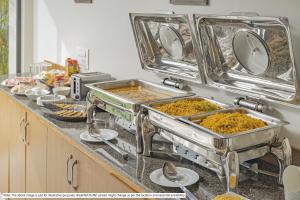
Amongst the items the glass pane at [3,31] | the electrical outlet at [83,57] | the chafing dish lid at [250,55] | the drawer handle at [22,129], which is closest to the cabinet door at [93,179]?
the chafing dish lid at [250,55]

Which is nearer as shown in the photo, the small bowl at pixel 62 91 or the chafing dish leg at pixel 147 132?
the chafing dish leg at pixel 147 132

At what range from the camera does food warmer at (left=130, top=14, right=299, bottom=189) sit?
1107 millimetres

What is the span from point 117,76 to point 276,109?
1.07m

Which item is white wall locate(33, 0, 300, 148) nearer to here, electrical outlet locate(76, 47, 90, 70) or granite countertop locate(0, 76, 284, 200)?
electrical outlet locate(76, 47, 90, 70)

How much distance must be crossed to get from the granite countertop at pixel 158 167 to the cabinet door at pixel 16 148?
0.51 m

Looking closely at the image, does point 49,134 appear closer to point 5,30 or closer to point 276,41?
point 276,41

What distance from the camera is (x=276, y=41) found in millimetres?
→ 1198

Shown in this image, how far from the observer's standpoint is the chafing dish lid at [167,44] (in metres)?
1.55

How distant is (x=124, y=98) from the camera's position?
1.47 metres

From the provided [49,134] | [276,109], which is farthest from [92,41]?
[276,109]

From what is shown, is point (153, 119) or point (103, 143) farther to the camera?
point (103, 143)

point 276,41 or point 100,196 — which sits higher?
point 276,41

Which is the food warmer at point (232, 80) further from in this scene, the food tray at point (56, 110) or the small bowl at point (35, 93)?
the small bowl at point (35, 93)

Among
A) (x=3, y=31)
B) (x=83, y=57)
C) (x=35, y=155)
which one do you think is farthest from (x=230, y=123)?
(x=3, y=31)
